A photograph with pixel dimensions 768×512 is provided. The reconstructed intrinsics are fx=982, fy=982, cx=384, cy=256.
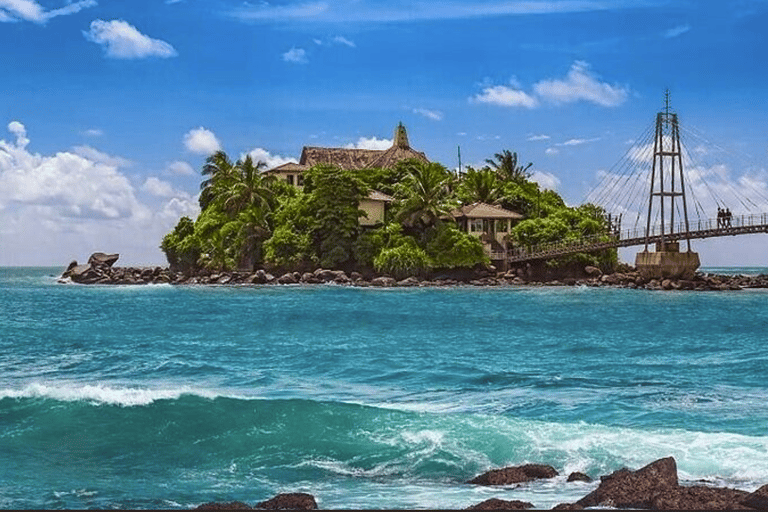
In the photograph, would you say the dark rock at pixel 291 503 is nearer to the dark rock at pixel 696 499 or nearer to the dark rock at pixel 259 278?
the dark rock at pixel 696 499

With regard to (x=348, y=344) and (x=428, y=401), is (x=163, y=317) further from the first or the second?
(x=428, y=401)

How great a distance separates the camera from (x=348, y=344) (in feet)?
109

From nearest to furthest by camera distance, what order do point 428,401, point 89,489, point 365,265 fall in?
1. point 89,489
2. point 428,401
3. point 365,265

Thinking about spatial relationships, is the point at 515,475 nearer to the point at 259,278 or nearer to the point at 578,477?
the point at 578,477

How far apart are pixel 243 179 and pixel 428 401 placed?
216 ft

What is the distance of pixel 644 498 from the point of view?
1131 cm

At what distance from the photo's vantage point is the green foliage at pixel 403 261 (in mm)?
74100

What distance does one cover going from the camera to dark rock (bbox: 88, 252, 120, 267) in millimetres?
93500

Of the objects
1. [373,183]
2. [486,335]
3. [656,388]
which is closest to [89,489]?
[656,388]

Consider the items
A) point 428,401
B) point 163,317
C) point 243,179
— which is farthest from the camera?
point 243,179

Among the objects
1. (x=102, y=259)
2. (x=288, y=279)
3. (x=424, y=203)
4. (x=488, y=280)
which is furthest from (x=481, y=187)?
(x=102, y=259)

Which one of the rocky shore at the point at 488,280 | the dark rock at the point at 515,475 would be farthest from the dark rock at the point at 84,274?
the dark rock at the point at 515,475

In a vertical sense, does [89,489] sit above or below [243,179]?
below

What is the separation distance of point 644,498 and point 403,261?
62.9 metres
